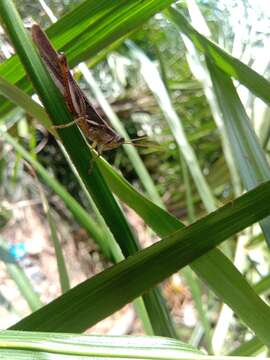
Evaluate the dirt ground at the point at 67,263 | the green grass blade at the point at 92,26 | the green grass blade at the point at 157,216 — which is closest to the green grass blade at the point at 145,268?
the green grass blade at the point at 157,216

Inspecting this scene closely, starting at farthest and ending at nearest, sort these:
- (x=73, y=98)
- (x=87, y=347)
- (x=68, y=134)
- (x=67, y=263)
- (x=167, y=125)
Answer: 1. (x=67, y=263)
2. (x=167, y=125)
3. (x=73, y=98)
4. (x=68, y=134)
5. (x=87, y=347)

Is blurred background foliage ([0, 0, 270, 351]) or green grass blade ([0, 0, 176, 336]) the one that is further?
blurred background foliage ([0, 0, 270, 351])

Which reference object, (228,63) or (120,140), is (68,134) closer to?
(228,63)

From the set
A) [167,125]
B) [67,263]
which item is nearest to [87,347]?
[167,125]

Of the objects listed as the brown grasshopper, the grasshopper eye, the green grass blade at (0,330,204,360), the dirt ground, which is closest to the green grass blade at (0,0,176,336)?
the brown grasshopper

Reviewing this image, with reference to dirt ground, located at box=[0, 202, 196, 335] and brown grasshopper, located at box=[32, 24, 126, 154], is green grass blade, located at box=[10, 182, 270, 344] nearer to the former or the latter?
brown grasshopper, located at box=[32, 24, 126, 154]

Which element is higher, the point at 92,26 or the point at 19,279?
the point at 92,26
